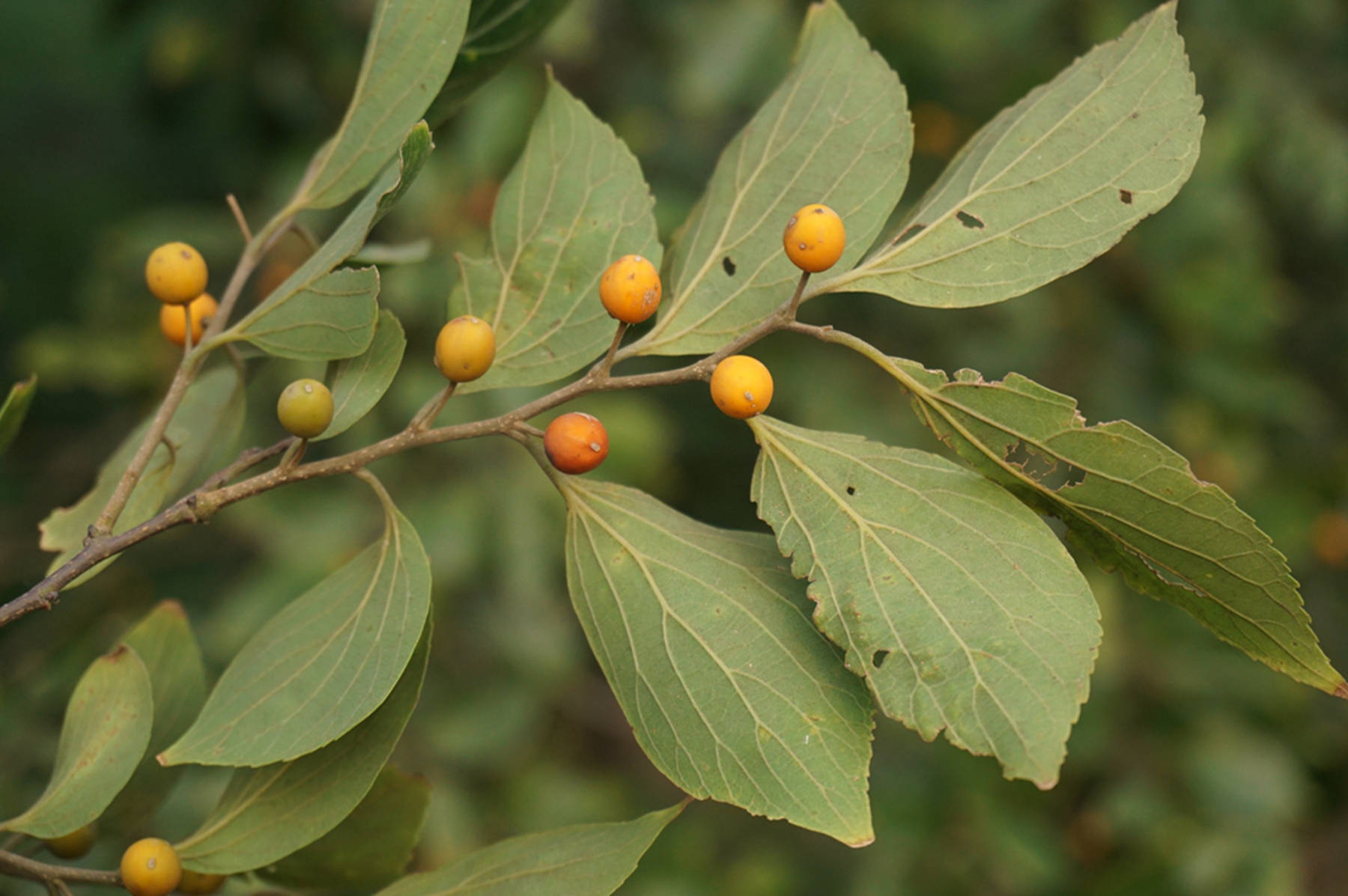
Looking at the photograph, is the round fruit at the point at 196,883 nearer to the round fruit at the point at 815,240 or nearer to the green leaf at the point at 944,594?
the green leaf at the point at 944,594

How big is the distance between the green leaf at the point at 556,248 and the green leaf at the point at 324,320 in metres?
0.13

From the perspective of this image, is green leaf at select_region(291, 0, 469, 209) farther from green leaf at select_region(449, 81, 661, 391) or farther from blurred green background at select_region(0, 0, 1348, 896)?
blurred green background at select_region(0, 0, 1348, 896)

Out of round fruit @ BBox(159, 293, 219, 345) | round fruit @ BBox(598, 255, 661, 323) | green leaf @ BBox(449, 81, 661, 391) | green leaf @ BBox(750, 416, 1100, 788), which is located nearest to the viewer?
green leaf @ BBox(750, 416, 1100, 788)

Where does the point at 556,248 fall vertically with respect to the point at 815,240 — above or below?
below

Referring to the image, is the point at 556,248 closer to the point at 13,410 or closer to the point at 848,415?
the point at 13,410

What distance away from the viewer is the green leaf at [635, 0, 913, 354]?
2.94 ft

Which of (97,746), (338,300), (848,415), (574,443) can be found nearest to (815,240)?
(574,443)

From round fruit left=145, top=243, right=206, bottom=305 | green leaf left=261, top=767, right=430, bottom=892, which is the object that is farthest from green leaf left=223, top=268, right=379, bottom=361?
green leaf left=261, top=767, right=430, bottom=892

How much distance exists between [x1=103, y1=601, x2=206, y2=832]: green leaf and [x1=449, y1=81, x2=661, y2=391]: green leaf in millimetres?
414

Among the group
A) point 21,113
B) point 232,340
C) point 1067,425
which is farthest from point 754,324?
point 21,113

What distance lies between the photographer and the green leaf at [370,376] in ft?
2.71

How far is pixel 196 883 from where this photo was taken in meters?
0.95

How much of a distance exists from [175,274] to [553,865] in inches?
23.0

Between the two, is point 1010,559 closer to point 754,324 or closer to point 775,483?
point 775,483
